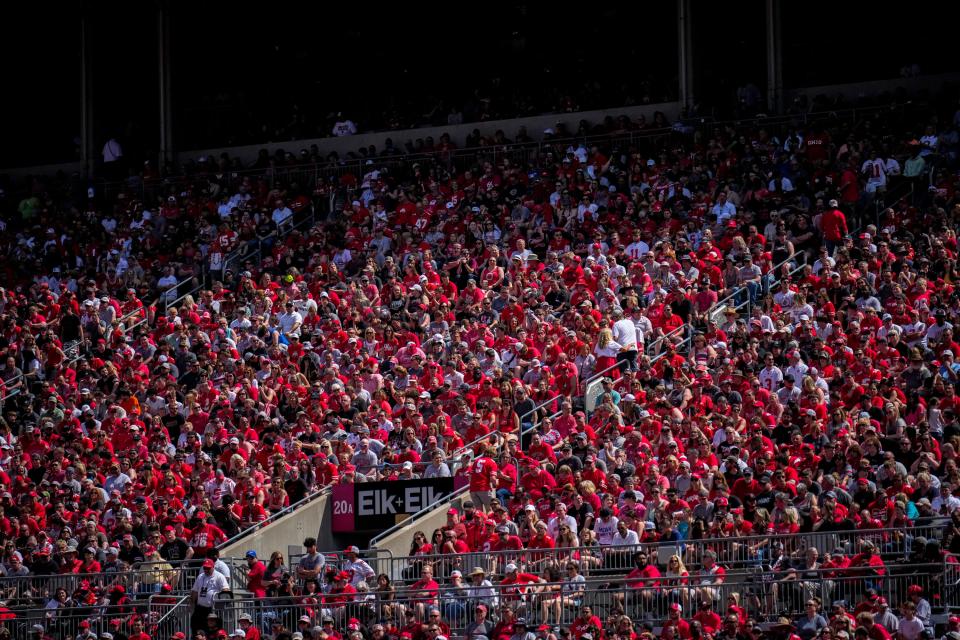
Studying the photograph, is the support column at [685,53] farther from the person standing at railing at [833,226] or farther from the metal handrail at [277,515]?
the metal handrail at [277,515]

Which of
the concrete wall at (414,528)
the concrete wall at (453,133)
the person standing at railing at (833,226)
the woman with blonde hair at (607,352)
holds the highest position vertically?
the concrete wall at (453,133)

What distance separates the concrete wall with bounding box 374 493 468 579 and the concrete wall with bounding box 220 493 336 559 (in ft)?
4.25

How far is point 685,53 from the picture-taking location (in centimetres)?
3119

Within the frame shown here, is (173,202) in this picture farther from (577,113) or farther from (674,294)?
(674,294)

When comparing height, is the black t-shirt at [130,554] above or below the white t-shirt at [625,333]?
below

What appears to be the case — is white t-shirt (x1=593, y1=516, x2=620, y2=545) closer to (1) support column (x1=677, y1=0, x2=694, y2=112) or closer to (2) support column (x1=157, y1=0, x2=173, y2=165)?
(1) support column (x1=677, y1=0, x2=694, y2=112)

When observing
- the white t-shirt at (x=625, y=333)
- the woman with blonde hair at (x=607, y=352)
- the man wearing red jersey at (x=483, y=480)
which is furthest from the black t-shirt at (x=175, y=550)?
the white t-shirt at (x=625, y=333)

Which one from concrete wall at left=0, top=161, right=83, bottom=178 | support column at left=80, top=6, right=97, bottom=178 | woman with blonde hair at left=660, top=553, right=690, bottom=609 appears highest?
support column at left=80, top=6, right=97, bottom=178

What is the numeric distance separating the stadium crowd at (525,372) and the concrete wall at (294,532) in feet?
0.94

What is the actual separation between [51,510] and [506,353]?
6252mm

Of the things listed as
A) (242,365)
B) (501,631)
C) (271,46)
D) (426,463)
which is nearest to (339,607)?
(501,631)

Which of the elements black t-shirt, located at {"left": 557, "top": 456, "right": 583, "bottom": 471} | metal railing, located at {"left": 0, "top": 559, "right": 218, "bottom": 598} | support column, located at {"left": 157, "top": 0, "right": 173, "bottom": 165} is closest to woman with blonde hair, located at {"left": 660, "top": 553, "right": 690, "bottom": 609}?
black t-shirt, located at {"left": 557, "top": 456, "right": 583, "bottom": 471}

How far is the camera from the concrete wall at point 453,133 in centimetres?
3183

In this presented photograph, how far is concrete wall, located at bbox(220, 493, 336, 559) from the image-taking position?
20.6 metres
